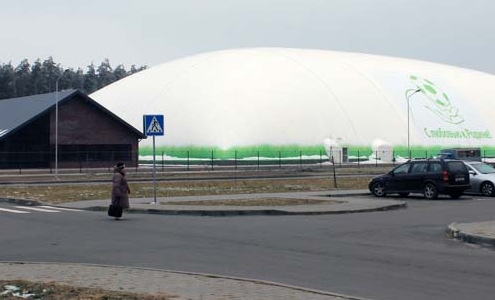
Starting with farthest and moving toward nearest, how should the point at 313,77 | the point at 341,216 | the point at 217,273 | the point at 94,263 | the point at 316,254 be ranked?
1. the point at 313,77
2. the point at 341,216
3. the point at 316,254
4. the point at 94,263
5. the point at 217,273

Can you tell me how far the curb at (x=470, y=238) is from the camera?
14.7 meters

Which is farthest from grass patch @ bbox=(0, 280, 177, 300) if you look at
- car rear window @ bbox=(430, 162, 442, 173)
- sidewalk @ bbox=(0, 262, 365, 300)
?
car rear window @ bbox=(430, 162, 442, 173)

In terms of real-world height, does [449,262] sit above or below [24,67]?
below

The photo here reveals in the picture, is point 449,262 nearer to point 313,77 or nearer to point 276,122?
point 276,122

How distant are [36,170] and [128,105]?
27.0m

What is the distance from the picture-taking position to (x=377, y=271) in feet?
36.9

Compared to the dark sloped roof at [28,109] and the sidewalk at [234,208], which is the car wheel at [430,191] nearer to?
the sidewalk at [234,208]

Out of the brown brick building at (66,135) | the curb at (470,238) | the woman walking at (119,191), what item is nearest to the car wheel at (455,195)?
the curb at (470,238)

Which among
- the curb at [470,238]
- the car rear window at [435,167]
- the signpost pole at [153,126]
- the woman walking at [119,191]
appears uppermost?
the signpost pole at [153,126]

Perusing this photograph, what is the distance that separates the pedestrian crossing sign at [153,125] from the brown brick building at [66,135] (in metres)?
39.8

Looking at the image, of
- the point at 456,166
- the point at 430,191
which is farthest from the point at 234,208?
the point at 456,166

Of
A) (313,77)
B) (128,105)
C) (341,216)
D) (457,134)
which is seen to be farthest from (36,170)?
(457,134)

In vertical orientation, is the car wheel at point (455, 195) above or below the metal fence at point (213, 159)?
below

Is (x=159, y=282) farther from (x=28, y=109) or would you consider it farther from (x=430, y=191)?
(x=28, y=109)
